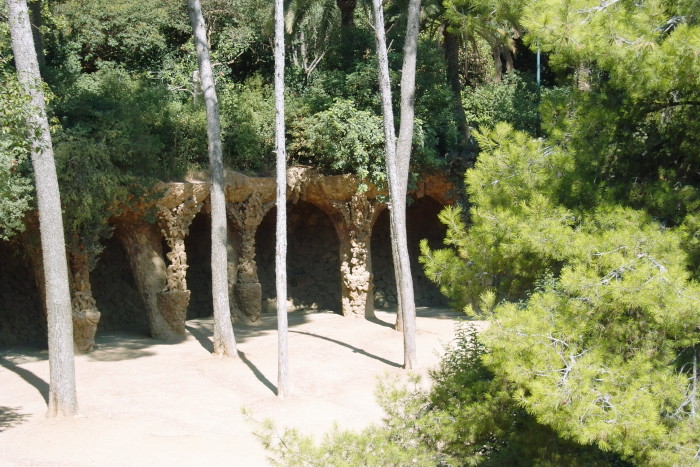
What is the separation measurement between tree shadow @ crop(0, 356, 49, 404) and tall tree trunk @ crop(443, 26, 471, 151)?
11.6 m

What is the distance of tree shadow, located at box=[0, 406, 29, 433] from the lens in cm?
1109

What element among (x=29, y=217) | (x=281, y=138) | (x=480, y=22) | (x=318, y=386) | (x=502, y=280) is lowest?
(x=318, y=386)

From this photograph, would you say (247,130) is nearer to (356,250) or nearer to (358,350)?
(356,250)

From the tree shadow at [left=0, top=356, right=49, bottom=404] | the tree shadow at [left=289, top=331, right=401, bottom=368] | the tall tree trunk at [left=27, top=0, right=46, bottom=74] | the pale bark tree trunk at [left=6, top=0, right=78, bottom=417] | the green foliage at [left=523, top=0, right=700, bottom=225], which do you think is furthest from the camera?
the tall tree trunk at [left=27, top=0, right=46, bottom=74]

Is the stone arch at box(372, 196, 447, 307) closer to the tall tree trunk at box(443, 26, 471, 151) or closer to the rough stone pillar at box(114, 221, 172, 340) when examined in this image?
the tall tree trunk at box(443, 26, 471, 151)

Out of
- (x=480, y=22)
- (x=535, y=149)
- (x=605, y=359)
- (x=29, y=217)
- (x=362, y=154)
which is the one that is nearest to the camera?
(x=605, y=359)

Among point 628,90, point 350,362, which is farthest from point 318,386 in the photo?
point 628,90

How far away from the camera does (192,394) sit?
13062 mm

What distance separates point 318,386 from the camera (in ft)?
45.3

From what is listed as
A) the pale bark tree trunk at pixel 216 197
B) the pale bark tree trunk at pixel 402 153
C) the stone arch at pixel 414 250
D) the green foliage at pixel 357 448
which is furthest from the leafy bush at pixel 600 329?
the stone arch at pixel 414 250

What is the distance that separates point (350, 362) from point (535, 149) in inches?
345

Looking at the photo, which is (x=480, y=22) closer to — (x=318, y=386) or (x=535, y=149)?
(x=535, y=149)

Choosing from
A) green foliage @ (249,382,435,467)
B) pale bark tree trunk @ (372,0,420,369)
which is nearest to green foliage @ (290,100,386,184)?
pale bark tree trunk @ (372,0,420,369)

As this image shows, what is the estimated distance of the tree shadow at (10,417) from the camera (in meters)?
11.1
